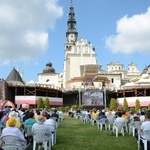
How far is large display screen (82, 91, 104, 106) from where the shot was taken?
58709 millimetres

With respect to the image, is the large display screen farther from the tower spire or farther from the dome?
the tower spire

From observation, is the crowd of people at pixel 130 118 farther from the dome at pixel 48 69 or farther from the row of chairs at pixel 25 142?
the dome at pixel 48 69

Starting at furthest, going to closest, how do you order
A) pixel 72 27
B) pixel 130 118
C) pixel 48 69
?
pixel 72 27
pixel 48 69
pixel 130 118

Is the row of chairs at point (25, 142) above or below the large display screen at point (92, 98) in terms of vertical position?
below

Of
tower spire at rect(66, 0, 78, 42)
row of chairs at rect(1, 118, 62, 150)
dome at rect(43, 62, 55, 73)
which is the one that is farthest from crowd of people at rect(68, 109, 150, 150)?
tower spire at rect(66, 0, 78, 42)

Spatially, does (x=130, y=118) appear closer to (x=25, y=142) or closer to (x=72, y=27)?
(x=25, y=142)

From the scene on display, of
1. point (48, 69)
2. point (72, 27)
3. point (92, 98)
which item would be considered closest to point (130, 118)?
point (92, 98)

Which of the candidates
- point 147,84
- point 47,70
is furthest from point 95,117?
point 47,70

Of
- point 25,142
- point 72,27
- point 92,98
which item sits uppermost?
point 72,27

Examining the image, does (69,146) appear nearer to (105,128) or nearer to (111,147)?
(111,147)

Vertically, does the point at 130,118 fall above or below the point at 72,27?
below

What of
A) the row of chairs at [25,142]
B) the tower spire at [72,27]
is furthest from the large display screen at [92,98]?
the tower spire at [72,27]

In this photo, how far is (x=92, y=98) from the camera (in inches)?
2335

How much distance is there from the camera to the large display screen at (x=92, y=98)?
58.7 meters
